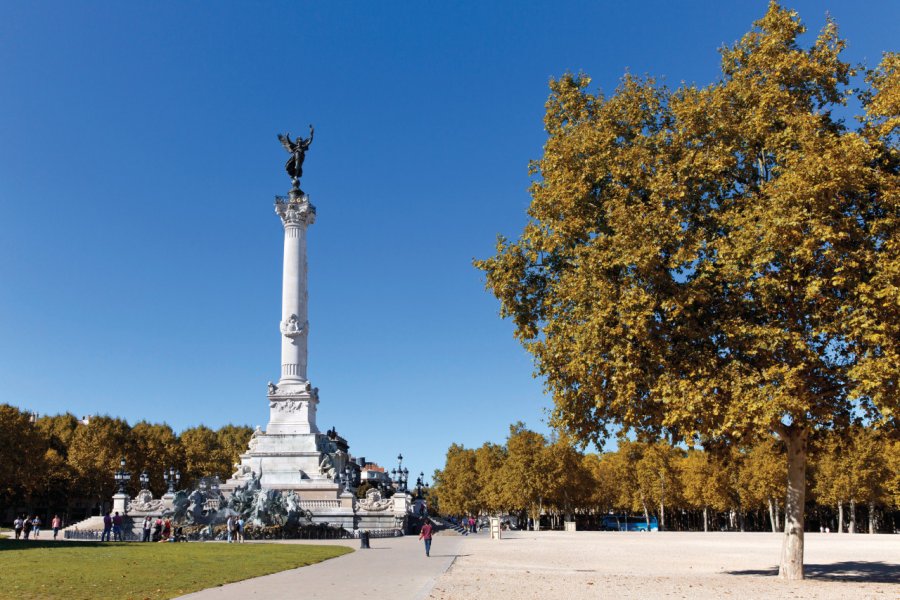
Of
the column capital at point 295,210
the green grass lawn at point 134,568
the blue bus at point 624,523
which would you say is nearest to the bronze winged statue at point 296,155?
the column capital at point 295,210

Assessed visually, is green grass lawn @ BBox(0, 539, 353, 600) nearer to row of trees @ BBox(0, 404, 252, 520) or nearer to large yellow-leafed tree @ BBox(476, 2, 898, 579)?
large yellow-leafed tree @ BBox(476, 2, 898, 579)

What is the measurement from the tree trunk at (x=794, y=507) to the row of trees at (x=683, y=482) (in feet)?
122

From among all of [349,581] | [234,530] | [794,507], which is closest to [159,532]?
[234,530]

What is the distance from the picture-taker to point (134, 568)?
21.0 m

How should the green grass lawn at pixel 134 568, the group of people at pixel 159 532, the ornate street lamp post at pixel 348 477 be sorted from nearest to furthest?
the green grass lawn at pixel 134 568 → the group of people at pixel 159 532 → the ornate street lamp post at pixel 348 477

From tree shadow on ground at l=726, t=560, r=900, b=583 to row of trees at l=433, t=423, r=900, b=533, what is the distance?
3012 cm

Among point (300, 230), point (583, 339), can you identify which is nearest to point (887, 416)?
point (583, 339)

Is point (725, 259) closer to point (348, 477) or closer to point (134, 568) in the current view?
point (134, 568)

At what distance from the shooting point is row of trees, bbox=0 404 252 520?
6869cm

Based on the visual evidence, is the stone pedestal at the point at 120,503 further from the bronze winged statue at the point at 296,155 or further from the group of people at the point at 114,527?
the bronze winged statue at the point at 296,155

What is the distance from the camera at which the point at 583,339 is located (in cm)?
1984

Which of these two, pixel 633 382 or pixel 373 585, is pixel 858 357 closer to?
pixel 633 382

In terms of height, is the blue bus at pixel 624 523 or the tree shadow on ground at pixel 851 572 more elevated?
the tree shadow on ground at pixel 851 572

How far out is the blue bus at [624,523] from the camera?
299 ft
